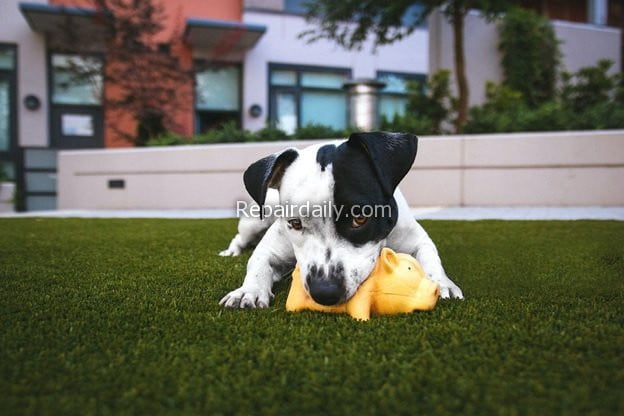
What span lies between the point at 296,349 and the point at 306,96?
1382 cm

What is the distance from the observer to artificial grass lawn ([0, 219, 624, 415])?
1.30 m

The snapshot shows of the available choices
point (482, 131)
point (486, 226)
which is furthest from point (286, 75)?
point (486, 226)

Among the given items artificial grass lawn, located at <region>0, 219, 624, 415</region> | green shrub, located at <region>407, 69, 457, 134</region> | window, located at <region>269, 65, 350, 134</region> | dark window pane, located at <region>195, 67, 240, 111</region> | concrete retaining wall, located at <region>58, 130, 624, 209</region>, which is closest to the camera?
artificial grass lawn, located at <region>0, 219, 624, 415</region>

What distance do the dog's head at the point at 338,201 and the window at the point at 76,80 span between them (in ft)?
37.4

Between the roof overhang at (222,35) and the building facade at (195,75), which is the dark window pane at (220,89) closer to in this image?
the building facade at (195,75)

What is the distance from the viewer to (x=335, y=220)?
2268mm

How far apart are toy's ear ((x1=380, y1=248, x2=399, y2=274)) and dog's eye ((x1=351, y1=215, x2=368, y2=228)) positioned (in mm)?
159

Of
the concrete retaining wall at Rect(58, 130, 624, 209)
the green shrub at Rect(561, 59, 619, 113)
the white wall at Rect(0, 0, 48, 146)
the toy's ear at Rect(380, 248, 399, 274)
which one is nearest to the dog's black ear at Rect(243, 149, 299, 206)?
the toy's ear at Rect(380, 248, 399, 274)

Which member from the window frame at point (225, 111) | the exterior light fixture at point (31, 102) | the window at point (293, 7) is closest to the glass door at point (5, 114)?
the exterior light fixture at point (31, 102)

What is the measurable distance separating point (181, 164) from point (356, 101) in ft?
11.7

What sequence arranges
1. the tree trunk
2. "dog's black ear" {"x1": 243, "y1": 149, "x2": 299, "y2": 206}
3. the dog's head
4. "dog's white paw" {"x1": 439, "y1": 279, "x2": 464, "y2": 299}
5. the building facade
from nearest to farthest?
the dog's head, "dog's white paw" {"x1": 439, "y1": 279, "x2": 464, "y2": 299}, "dog's black ear" {"x1": 243, "y1": 149, "x2": 299, "y2": 206}, the tree trunk, the building facade

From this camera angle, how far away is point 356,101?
997 centimetres

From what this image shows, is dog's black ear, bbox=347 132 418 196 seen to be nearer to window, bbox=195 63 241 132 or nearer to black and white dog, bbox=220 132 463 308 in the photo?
black and white dog, bbox=220 132 463 308

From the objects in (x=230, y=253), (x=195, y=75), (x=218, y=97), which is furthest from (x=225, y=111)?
(x=230, y=253)
